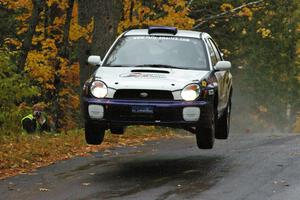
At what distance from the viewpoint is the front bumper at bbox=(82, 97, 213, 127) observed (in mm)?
10055

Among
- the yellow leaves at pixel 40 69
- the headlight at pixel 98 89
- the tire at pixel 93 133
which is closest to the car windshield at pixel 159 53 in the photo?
the headlight at pixel 98 89

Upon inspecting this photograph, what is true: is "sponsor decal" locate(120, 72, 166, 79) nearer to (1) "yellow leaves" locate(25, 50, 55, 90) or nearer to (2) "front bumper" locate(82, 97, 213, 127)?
(2) "front bumper" locate(82, 97, 213, 127)

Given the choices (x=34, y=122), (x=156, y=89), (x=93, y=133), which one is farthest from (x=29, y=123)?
(x=156, y=89)

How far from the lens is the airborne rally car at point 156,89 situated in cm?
1007

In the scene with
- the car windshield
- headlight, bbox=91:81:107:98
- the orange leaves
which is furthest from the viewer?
the orange leaves

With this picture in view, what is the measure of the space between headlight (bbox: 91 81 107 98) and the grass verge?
188 cm

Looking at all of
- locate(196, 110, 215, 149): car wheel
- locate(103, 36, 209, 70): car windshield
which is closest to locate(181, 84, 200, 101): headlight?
locate(196, 110, 215, 149): car wheel

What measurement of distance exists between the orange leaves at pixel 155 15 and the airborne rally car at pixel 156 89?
10.6 m

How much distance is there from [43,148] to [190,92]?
4.17 metres

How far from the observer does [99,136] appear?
37.0ft

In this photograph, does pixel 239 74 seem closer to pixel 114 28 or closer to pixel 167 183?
pixel 114 28

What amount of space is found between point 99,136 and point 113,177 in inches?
46.8

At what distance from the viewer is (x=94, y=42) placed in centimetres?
1764

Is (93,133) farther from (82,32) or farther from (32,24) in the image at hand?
(82,32)
